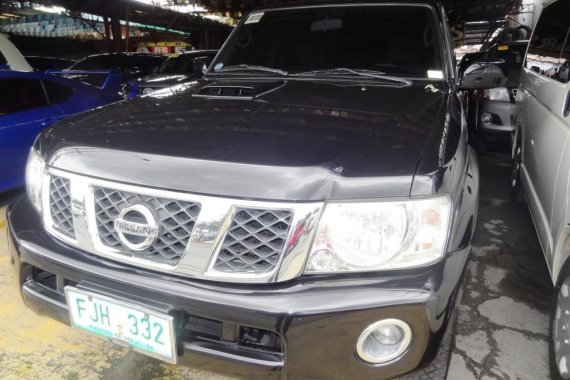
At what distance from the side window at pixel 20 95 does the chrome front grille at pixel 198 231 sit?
3.21 m

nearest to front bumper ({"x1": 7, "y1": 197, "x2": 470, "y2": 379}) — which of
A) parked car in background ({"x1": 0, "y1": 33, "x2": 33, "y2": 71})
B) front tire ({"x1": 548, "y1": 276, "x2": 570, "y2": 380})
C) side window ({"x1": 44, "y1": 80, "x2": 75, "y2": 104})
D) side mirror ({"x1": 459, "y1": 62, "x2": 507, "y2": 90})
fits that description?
front tire ({"x1": 548, "y1": 276, "x2": 570, "y2": 380})

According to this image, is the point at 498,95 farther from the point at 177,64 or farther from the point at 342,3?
the point at 177,64

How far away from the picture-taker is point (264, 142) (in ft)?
4.81

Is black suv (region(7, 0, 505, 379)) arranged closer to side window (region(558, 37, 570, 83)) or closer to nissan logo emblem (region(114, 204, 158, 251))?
nissan logo emblem (region(114, 204, 158, 251))

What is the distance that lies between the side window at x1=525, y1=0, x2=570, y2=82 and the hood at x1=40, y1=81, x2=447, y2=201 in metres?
1.23

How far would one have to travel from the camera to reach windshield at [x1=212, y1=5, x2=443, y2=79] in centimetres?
246

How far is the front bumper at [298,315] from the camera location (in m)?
1.26

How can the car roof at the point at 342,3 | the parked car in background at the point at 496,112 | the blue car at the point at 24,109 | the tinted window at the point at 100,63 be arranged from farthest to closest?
the tinted window at the point at 100,63
the parked car in background at the point at 496,112
the blue car at the point at 24,109
the car roof at the point at 342,3

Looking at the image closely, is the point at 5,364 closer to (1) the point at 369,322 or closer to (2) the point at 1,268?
(2) the point at 1,268

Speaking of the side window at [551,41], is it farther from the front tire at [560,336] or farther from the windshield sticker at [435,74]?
the front tire at [560,336]

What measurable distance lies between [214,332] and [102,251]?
1.55 ft

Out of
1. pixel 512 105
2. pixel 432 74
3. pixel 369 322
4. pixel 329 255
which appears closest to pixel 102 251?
pixel 329 255

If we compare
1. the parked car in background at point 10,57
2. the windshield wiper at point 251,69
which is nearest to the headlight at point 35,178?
the windshield wiper at point 251,69

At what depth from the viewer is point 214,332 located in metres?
1.43
